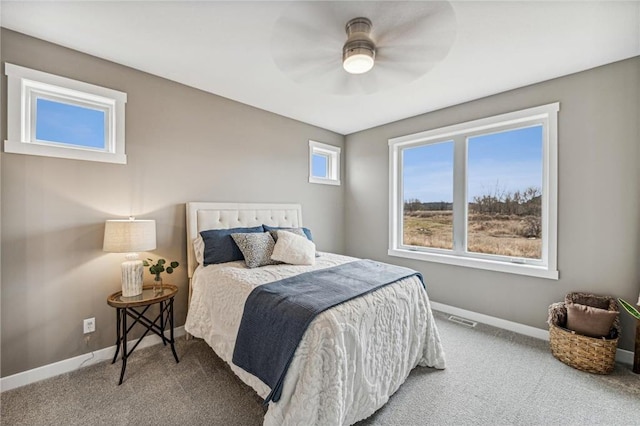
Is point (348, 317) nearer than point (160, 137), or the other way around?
point (348, 317)

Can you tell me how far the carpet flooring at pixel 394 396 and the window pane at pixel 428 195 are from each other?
1.64 meters

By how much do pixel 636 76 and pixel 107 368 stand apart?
5.10 meters

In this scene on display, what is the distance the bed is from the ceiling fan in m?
1.55

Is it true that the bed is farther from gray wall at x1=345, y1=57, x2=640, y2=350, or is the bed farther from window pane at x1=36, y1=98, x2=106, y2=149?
gray wall at x1=345, y1=57, x2=640, y2=350

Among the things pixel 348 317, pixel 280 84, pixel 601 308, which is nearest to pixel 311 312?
pixel 348 317

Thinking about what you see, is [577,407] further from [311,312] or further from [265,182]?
[265,182]

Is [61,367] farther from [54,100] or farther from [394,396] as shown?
[394,396]

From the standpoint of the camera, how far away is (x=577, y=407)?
1824 mm

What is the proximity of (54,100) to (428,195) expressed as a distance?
4.12m

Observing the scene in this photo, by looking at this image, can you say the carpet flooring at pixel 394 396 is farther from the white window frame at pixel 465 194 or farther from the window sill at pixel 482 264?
the white window frame at pixel 465 194

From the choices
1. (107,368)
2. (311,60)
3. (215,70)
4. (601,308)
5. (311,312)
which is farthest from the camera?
(215,70)

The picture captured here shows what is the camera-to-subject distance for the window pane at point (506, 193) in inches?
115

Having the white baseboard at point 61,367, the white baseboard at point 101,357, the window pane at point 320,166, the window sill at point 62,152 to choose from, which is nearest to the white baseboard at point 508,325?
the white baseboard at point 101,357

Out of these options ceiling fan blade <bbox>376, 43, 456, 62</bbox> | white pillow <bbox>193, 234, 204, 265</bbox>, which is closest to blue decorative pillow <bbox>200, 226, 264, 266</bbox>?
white pillow <bbox>193, 234, 204, 265</bbox>
